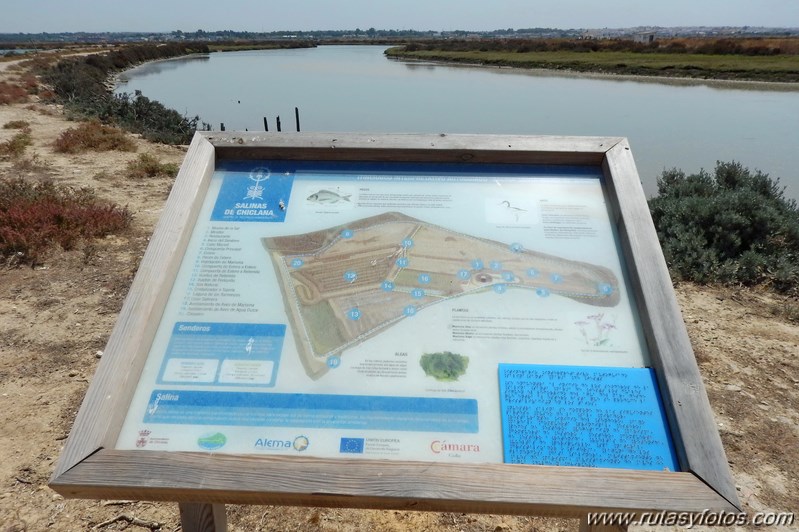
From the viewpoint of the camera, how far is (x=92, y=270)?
4816mm

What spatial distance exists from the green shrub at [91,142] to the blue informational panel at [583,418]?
1038cm

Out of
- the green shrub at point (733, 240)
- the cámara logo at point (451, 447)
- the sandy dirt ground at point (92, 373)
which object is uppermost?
the cámara logo at point (451, 447)

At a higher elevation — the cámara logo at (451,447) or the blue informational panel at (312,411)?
the blue informational panel at (312,411)

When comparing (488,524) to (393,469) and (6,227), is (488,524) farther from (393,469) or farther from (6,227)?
(6,227)

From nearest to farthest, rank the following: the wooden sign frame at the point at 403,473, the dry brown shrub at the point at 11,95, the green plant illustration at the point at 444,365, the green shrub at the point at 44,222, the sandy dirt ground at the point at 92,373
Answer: the wooden sign frame at the point at 403,473 → the green plant illustration at the point at 444,365 → the sandy dirt ground at the point at 92,373 → the green shrub at the point at 44,222 → the dry brown shrub at the point at 11,95

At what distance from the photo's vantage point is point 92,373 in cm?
344

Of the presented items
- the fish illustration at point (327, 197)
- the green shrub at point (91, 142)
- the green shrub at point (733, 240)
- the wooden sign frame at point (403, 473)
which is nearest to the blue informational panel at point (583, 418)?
the wooden sign frame at point (403, 473)

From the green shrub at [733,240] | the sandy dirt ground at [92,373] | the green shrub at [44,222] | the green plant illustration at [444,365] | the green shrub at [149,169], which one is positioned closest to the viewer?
the green plant illustration at [444,365]

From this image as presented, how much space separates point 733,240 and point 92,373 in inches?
239

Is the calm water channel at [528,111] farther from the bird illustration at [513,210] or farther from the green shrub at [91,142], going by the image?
the bird illustration at [513,210]

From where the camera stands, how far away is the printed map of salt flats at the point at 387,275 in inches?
57.5

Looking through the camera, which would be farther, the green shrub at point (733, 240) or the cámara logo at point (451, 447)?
the green shrub at point (733, 240)

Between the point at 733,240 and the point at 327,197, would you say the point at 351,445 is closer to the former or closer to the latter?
the point at 327,197

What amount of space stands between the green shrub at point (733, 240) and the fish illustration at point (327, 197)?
14.3 feet
